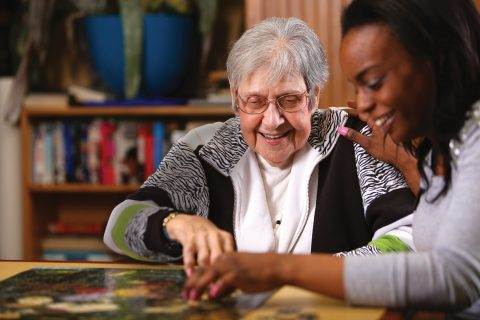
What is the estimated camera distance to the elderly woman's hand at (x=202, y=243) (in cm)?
146

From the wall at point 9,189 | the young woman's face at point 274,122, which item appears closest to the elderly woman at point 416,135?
the young woman's face at point 274,122

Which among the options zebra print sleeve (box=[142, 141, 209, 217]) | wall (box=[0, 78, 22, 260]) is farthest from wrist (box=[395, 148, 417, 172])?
wall (box=[0, 78, 22, 260])

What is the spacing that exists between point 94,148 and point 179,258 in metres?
1.83

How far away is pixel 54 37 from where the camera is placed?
373 centimetres

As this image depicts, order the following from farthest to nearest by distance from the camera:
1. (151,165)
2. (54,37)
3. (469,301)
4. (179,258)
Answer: (54,37) < (151,165) < (179,258) < (469,301)

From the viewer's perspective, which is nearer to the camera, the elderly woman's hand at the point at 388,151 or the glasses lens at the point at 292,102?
the elderly woman's hand at the point at 388,151

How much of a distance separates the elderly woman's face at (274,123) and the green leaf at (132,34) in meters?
1.45

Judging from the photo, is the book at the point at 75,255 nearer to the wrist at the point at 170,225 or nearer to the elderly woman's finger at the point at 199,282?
the wrist at the point at 170,225

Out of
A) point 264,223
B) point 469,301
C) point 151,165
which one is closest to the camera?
point 469,301

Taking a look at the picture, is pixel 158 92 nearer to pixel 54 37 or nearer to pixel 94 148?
pixel 94 148

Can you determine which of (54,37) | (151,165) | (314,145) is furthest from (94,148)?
(314,145)

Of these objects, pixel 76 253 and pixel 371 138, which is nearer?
pixel 371 138

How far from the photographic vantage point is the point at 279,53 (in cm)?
192

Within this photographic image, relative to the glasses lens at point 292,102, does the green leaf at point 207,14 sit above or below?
above
